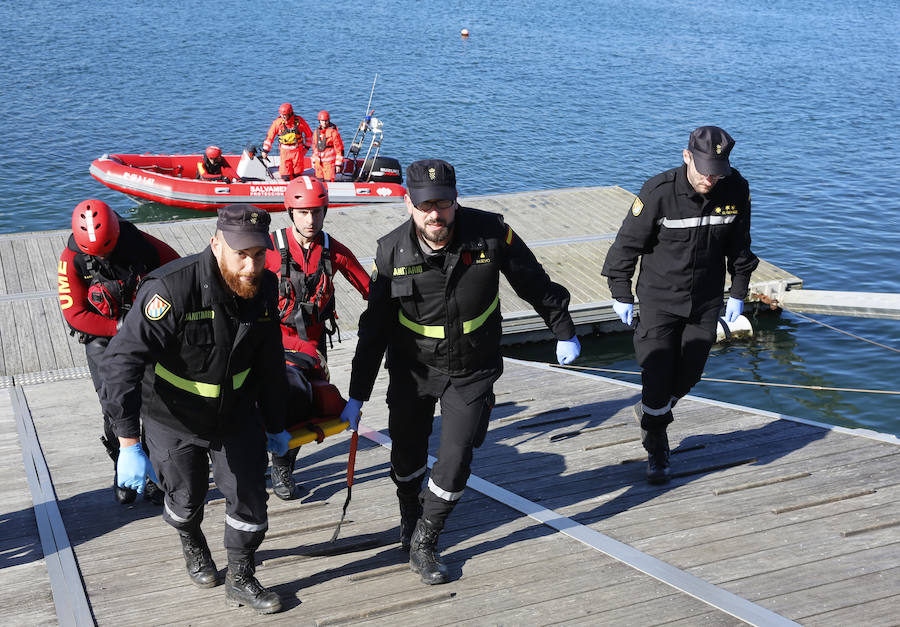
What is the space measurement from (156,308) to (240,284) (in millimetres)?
370

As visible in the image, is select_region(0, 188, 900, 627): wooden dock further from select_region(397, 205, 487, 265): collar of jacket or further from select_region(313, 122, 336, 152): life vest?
select_region(313, 122, 336, 152): life vest

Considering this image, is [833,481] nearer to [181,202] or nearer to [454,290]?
[454,290]

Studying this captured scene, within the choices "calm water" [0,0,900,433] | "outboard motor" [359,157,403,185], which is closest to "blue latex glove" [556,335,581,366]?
"calm water" [0,0,900,433]

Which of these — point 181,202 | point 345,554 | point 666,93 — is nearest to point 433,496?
point 345,554

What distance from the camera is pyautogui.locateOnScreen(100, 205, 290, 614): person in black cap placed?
3662mm

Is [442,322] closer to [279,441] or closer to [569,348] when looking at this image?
[569,348]

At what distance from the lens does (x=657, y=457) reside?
18.4 ft

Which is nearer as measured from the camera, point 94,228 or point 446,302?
point 446,302

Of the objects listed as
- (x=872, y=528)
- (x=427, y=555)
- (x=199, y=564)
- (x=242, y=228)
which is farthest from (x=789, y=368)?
(x=242, y=228)

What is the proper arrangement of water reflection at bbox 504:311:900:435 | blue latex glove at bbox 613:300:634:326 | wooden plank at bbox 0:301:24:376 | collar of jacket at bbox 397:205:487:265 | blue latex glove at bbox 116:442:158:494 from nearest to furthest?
blue latex glove at bbox 116:442:158:494 < collar of jacket at bbox 397:205:487:265 < blue latex glove at bbox 613:300:634:326 < wooden plank at bbox 0:301:24:376 < water reflection at bbox 504:311:900:435

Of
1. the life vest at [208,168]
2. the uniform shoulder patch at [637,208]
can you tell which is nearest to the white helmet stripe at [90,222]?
the uniform shoulder patch at [637,208]

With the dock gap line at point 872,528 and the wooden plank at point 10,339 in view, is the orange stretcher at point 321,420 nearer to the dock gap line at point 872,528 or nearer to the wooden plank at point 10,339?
the dock gap line at point 872,528

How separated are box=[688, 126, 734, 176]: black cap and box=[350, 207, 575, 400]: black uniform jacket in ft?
4.79

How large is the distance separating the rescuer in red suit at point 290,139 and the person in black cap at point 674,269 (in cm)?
1251
